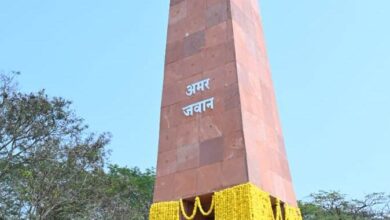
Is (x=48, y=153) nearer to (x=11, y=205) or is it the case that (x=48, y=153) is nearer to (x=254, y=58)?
(x=11, y=205)

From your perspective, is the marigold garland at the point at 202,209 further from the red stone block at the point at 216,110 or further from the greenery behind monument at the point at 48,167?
the greenery behind monument at the point at 48,167

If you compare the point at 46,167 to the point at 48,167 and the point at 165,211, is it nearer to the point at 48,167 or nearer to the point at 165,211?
the point at 48,167

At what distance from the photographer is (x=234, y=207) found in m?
5.13

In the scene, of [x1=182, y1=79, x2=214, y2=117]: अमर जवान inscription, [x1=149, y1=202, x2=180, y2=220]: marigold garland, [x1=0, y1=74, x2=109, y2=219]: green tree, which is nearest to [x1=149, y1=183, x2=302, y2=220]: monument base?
[x1=149, y1=202, x2=180, y2=220]: marigold garland

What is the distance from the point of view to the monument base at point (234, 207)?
5.07 m

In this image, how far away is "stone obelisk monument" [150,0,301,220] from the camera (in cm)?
533

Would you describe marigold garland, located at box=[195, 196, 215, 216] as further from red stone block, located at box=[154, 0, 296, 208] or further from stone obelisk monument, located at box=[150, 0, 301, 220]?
red stone block, located at box=[154, 0, 296, 208]

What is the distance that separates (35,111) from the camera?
38.1 ft

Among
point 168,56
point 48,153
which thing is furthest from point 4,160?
point 168,56

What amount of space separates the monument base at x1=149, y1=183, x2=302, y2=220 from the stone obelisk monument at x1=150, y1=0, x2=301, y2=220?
11 mm

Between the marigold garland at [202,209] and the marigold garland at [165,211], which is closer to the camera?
the marigold garland at [202,209]

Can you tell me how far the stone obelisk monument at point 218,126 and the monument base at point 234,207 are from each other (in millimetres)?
11

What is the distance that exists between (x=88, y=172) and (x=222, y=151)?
7136 millimetres

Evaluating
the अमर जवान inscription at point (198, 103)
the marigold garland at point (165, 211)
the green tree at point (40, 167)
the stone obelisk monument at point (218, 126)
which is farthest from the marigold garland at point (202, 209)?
the green tree at point (40, 167)
